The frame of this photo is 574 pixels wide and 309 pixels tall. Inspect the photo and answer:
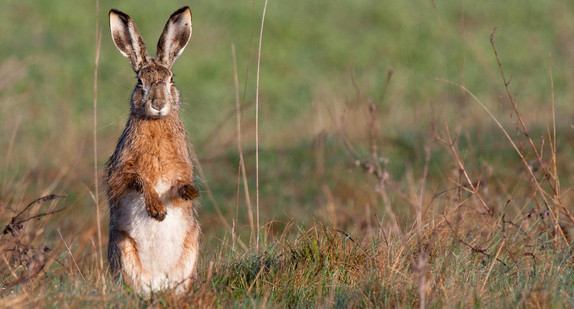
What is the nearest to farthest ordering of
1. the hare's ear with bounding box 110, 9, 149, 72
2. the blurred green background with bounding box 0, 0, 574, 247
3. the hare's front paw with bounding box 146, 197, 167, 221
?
the hare's front paw with bounding box 146, 197, 167, 221
the hare's ear with bounding box 110, 9, 149, 72
the blurred green background with bounding box 0, 0, 574, 247

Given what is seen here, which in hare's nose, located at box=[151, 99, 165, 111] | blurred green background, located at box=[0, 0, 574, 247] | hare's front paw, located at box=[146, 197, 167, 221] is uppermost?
hare's nose, located at box=[151, 99, 165, 111]

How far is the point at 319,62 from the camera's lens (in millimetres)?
21953

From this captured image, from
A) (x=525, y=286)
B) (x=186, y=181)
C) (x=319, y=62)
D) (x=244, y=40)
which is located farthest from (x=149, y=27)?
(x=525, y=286)

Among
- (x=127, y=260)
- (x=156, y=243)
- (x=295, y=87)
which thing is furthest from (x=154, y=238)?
(x=295, y=87)

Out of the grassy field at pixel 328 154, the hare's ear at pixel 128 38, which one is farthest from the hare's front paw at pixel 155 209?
the hare's ear at pixel 128 38

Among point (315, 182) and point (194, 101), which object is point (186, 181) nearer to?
point (315, 182)

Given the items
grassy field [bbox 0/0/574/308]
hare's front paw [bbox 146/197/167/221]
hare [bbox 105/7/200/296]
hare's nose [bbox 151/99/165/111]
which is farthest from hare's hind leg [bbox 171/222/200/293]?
hare's nose [bbox 151/99/165/111]

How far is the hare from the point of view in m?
4.96

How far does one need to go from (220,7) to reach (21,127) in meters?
12.3

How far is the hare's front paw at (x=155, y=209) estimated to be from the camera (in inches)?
188

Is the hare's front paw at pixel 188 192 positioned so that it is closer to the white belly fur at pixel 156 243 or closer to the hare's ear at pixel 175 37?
the white belly fur at pixel 156 243

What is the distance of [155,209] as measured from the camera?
15.7 ft

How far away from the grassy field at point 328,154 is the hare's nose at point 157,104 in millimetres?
811

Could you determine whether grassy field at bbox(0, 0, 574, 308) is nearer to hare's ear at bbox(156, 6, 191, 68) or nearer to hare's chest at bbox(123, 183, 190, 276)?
hare's chest at bbox(123, 183, 190, 276)
